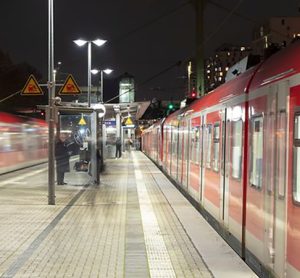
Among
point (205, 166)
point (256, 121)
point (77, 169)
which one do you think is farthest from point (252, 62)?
point (77, 169)

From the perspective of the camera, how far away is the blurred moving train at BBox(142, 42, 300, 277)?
5.68 meters

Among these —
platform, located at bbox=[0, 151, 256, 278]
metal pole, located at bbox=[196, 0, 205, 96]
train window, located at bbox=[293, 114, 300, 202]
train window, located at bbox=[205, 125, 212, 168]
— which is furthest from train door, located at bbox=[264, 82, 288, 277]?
metal pole, located at bbox=[196, 0, 205, 96]

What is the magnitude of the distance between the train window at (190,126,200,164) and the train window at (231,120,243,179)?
4.87 meters

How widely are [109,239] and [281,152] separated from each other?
4.71 m

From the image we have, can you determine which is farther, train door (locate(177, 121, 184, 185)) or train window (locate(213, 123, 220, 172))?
train door (locate(177, 121, 184, 185))

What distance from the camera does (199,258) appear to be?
851 cm

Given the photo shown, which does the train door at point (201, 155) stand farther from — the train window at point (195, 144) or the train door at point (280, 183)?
the train door at point (280, 183)

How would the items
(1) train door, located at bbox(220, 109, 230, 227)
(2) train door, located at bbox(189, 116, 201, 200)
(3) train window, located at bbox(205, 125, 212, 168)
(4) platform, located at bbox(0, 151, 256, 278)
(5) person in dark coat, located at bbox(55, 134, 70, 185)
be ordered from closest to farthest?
(4) platform, located at bbox(0, 151, 256, 278) < (1) train door, located at bbox(220, 109, 230, 227) < (3) train window, located at bbox(205, 125, 212, 168) < (2) train door, located at bbox(189, 116, 201, 200) < (5) person in dark coat, located at bbox(55, 134, 70, 185)

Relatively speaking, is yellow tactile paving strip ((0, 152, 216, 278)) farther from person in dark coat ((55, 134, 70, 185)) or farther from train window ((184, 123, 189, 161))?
person in dark coat ((55, 134, 70, 185))

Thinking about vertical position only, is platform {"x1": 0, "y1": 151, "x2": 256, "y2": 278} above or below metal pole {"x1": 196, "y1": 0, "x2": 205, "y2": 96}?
below

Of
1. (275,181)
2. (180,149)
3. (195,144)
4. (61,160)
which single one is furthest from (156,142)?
(275,181)

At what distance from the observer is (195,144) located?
1466cm

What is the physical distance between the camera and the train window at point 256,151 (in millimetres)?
7078

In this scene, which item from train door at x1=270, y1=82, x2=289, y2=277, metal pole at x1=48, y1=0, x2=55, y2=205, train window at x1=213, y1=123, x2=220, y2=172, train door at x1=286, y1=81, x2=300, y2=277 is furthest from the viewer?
metal pole at x1=48, y1=0, x2=55, y2=205
